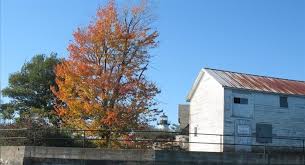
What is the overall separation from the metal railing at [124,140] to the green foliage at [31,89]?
12.5 meters

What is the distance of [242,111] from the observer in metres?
34.1

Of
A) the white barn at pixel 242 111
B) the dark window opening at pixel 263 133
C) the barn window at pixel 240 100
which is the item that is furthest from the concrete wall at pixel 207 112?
the dark window opening at pixel 263 133

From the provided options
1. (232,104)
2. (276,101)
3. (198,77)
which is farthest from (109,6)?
(276,101)

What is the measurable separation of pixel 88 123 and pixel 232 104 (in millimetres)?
9474

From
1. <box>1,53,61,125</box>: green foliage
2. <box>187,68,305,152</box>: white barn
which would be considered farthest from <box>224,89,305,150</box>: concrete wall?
<box>1,53,61,125</box>: green foliage

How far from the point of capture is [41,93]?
46562 millimetres

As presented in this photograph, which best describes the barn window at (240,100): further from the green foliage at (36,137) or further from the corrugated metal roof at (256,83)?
the green foliage at (36,137)

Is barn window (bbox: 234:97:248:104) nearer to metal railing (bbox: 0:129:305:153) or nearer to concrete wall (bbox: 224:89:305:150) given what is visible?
concrete wall (bbox: 224:89:305:150)

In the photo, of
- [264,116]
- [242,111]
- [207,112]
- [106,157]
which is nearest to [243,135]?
[242,111]

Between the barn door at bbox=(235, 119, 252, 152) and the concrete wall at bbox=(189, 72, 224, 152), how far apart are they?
106 centimetres

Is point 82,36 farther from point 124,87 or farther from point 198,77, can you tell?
point 198,77

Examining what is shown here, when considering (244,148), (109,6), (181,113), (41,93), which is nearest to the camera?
(244,148)

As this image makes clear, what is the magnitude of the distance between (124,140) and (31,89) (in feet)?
67.4

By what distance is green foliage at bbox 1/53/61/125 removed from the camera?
45812 millimetres
